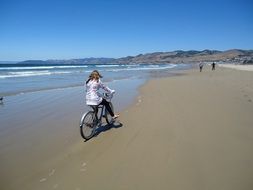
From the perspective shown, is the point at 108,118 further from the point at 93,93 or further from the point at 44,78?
the point at 44,78

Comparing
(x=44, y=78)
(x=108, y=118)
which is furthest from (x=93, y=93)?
(x=44, y=78)

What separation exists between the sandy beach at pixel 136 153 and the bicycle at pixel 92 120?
0.25m

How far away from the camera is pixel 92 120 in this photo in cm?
679

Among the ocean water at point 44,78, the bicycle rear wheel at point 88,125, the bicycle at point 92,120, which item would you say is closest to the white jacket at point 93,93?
the bicycle at point 92,120

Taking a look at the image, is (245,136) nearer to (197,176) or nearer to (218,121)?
(218,121)

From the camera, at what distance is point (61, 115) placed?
9.05 metres

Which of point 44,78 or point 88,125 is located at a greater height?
point 88,125

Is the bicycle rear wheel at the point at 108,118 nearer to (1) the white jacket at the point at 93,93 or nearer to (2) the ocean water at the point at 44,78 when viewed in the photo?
(1) the white jacket at the point at 93,93

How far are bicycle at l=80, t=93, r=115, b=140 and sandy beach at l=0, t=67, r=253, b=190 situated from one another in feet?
0.81

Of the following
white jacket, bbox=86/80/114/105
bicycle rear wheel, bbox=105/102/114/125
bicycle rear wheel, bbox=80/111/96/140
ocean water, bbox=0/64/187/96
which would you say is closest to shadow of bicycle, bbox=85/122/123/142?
bicycle rear wheel, bbox=105/102/114/125

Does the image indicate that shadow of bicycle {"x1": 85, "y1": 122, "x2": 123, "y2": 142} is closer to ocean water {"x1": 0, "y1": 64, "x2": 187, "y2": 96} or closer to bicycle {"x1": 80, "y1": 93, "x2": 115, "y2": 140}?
bicycle {"x1": 80, "y1": 93, "x2": 115, "y2": 140}

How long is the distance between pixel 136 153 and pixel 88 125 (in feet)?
5.99

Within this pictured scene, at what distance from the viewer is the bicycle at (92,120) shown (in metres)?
6.38

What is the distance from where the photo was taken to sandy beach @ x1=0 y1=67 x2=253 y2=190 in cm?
416
